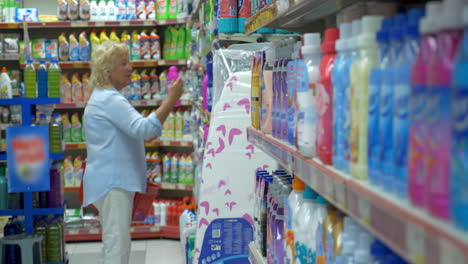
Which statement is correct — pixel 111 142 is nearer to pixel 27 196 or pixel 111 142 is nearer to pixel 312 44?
pixel 27 196

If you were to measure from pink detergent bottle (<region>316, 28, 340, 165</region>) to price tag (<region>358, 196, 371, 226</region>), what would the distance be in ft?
0.93

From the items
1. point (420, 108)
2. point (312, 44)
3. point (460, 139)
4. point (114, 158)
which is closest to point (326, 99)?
point (312, 44)

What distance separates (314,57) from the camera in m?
1.42

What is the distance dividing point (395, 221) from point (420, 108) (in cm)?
16

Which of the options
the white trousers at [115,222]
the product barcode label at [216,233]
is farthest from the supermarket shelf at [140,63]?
the product barcode label at [216,233]

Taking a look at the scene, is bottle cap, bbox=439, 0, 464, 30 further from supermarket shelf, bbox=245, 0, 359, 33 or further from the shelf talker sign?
the shelf talker sign

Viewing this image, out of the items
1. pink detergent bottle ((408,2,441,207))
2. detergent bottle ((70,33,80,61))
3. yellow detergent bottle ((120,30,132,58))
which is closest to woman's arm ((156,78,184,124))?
yellow detergent bottle ((120,30,132,58))

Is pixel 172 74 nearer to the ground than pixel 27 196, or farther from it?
farther from it

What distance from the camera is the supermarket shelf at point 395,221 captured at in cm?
70

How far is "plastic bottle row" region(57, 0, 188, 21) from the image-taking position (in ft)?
21.9

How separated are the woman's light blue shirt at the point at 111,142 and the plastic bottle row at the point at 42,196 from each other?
572 millimetres

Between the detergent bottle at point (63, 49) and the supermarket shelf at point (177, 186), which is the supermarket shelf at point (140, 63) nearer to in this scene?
the detergent bottle at point (63, 49)

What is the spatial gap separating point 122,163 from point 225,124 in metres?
1.02

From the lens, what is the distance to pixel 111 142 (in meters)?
3.97
